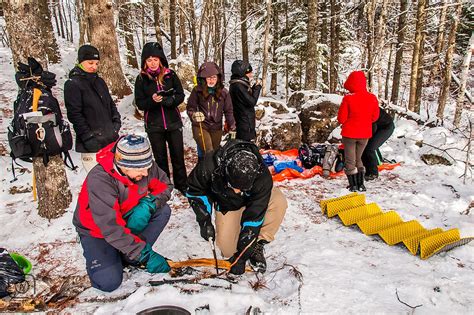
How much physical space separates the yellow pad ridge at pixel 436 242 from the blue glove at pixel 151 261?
7.97ft

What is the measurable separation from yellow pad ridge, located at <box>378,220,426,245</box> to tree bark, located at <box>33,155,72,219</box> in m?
3.72

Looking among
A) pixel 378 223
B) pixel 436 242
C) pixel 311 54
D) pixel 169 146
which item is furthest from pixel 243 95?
pixel 311 54

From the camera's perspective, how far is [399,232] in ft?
12.1

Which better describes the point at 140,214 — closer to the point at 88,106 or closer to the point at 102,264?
the point at 102,264

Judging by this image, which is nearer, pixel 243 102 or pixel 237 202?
pixel 237 202

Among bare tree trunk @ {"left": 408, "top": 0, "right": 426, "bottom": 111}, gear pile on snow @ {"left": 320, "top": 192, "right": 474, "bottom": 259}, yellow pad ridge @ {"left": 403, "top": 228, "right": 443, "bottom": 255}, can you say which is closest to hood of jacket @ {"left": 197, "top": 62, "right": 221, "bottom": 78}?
gear pile on snow @ {"left": 320, "top": 192, "right": 474, "bottom": 259}

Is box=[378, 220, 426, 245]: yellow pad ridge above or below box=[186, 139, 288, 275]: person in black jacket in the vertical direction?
below

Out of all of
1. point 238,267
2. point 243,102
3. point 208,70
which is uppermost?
point 208,70

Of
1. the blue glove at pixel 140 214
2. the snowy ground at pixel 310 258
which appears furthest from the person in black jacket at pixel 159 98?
the blue glove at pixel 140 214

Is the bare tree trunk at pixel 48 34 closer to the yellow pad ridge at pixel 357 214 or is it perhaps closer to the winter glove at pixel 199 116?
the winter glove at pixel 199 116

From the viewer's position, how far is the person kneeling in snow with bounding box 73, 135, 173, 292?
8.49ft

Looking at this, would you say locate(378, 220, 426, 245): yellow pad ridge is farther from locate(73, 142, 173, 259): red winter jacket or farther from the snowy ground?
locate(73, 142, 173, 259): red winter jacket

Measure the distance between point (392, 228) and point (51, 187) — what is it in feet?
13.0

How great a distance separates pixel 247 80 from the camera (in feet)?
17.2
